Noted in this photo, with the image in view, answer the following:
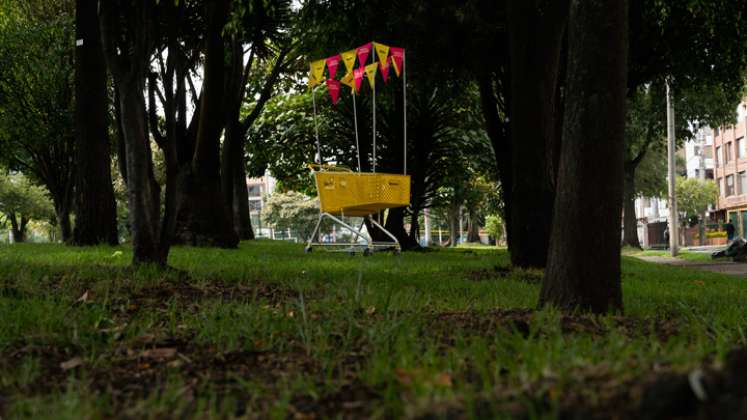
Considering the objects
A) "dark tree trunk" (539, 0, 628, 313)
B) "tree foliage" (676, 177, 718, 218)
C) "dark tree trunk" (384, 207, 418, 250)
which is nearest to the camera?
"dark tree trunk" (539, 0, 628, 313)

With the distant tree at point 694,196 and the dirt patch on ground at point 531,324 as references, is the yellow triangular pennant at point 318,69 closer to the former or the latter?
the dirt patch on ground at point 531,324

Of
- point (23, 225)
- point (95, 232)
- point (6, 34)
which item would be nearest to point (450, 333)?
point (95, 232)

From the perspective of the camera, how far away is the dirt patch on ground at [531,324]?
3.32 meters

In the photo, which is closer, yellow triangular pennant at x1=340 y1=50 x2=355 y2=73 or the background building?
yellow triangular pennant at x1=340 y1=50 x2=355 y2=73

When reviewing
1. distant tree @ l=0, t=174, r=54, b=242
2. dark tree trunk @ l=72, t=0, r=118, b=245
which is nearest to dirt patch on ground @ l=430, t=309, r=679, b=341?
dark tree trunk @ l=72, t=0, r=118, b=245

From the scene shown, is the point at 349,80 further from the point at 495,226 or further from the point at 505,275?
the point at 495,226

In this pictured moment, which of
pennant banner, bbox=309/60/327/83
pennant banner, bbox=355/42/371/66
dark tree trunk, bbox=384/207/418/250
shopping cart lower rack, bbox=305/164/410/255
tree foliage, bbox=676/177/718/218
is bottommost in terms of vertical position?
dark tree trunk, bbox=384/207/418/250

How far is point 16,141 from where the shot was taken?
2461 cm

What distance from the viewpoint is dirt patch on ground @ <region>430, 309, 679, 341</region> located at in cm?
332

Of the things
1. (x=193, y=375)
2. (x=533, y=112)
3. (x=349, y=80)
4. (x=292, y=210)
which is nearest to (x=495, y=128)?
(x=349, y=80)

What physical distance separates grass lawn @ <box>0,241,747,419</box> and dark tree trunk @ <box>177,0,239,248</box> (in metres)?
7.82

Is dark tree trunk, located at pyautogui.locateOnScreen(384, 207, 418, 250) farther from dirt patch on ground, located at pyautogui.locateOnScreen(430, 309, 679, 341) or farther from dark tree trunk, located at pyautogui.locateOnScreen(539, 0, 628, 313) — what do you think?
dirt patch on ground, located at pyautogui.locateOnScreen(430, 309, 679, 341)

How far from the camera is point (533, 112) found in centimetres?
836

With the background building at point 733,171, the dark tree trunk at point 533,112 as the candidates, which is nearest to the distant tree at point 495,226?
the background building at point 733,171
